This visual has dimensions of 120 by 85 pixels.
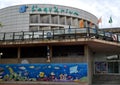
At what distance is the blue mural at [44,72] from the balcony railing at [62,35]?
3132 mm

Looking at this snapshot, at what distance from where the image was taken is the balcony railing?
91.6 feet

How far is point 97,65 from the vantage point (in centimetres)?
3659

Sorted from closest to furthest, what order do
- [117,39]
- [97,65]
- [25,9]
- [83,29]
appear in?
[83,29] < [117,39] < [97,65] < [25,9]

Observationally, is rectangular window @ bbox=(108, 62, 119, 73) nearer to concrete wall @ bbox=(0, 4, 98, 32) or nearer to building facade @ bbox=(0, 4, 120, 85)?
building facade @ bbox=(0, 4, 120, 85)

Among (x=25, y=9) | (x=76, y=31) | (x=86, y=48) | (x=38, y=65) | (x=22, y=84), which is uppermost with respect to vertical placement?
(x=25, y=9)

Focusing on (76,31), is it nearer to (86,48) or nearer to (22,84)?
(86,48)

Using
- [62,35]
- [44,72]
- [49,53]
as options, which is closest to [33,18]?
[49,53]

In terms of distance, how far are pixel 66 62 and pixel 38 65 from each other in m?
3.39

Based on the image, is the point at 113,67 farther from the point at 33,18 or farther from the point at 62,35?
the point at 33,18

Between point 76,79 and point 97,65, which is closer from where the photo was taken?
point 76,79

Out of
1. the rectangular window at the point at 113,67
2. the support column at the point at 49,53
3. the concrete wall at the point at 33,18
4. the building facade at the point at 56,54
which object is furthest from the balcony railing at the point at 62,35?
the concrete wall at the point at 33,18

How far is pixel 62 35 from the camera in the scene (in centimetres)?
2880

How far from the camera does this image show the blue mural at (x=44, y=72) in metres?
28.2

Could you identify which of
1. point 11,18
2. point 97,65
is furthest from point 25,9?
point 97,65
